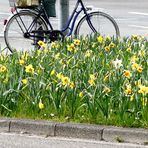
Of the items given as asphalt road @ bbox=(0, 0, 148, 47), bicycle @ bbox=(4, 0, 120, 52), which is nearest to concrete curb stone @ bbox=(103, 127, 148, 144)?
bicycle @ bbox=(4, 0, 120, 52)

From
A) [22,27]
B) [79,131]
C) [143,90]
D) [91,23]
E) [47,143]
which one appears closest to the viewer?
[47,143]

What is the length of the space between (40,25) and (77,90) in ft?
13.4

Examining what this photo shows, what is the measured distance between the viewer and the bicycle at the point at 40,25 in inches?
433

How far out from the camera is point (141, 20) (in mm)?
18281

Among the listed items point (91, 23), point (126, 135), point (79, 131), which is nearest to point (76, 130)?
point (79, 131)

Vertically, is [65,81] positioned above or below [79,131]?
above

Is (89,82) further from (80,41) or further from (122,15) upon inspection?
(122,15)

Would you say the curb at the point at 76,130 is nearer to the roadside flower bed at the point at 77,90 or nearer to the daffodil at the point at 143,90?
the roadside flower bed at the point at 77,90

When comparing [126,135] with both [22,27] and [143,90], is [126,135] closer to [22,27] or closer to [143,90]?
[143,90]

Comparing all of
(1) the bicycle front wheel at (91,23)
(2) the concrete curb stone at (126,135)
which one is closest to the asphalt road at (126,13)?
(1) the bicycle front wheel at (91,23)

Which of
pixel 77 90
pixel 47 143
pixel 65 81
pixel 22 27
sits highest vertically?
pixel 22 27

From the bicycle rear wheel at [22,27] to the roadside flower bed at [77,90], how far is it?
2.70m

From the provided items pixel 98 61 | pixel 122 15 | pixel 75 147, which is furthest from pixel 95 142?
pixel 122 15

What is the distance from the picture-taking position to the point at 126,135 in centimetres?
639
